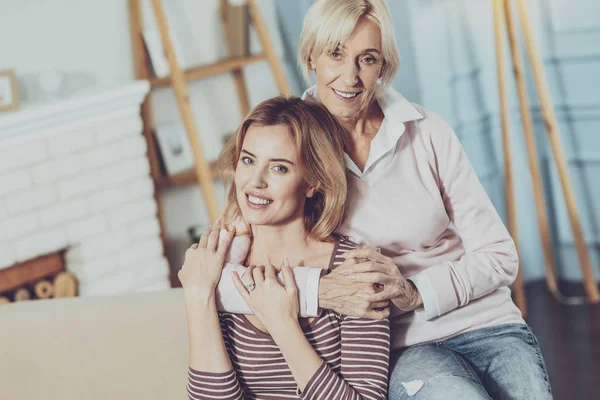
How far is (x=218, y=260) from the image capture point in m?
1.72

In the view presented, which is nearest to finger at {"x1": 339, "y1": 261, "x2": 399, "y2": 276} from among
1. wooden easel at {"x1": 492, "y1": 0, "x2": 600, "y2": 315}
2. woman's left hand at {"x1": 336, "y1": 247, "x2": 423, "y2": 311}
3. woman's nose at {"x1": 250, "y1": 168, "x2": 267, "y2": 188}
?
woman's left hand at {"x1": 336, "y1": 247, "x2": 423, "y2": 311}

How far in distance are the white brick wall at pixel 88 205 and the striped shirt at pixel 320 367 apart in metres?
1.65

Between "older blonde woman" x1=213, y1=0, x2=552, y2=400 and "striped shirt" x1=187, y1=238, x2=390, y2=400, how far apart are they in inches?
3.3

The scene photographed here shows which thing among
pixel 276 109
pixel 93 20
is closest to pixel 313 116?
pixel 276 109

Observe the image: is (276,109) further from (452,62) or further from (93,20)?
(452,62)

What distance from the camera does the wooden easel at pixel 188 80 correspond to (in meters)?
3.45

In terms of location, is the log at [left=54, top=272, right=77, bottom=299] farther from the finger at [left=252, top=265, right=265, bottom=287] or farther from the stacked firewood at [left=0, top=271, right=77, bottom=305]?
the finger at [left=252, top=265, right=265, bottom=287]

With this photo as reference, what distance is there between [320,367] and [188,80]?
237 cm

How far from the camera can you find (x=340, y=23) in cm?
175

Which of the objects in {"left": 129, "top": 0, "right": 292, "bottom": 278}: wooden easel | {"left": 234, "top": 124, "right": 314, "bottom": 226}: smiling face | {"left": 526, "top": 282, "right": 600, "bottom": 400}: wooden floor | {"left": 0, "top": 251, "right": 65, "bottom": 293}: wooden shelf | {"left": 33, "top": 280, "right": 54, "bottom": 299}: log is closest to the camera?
{"left": 234, "top": 124, "right": 314, "bottom": 226}: smiling face

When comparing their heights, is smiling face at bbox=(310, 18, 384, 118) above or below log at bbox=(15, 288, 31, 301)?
above

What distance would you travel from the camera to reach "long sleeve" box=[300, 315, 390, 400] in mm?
1587

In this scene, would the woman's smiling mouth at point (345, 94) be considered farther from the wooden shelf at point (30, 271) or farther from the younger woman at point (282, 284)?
the wooden shelf at point (30, 271)

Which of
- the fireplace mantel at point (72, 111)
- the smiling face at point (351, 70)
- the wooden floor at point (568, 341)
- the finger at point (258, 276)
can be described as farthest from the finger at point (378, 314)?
the fireplace mantel at point (72, 111)
